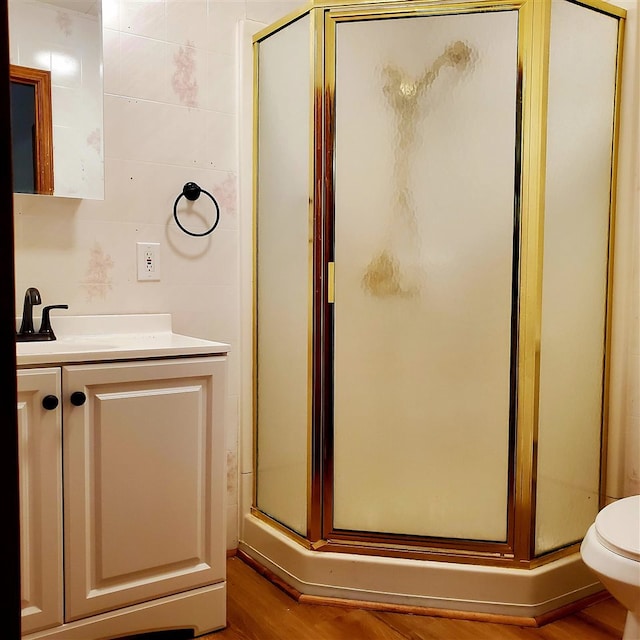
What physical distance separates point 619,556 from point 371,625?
2.42 feet

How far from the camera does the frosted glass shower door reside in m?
1.80

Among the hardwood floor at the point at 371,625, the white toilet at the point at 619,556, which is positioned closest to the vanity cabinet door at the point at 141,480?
the hardwood floor at the point at 371,625

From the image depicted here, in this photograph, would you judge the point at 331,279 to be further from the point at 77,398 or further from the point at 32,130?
the point at 32,130

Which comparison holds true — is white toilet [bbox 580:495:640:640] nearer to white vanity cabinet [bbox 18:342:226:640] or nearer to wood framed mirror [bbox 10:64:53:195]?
white vanity cabinet [bbox 18:342:226:640]

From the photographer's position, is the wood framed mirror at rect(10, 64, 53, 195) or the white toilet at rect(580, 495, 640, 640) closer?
the white toilet at rect(580, 495, 640, 640)

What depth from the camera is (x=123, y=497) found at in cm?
158

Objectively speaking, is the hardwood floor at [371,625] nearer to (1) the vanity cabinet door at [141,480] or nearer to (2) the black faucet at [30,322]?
(1) the vanity cabinet door at [141,480]

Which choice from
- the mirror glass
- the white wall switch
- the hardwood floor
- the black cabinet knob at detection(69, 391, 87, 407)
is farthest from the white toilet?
the mirror glass

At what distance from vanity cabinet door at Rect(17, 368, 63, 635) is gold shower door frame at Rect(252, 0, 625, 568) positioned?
76cm

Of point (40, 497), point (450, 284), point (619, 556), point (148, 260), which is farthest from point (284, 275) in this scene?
point (619, 556)

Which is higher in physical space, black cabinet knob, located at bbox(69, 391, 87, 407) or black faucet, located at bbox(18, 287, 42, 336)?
black faucet, located at bbox(18, 287, 42, 336)

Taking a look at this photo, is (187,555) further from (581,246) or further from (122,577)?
(581,246)

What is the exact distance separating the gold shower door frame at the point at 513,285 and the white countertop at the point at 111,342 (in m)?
0.41

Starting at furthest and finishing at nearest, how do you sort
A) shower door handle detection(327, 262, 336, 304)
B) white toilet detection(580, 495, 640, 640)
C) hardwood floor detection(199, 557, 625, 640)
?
shower door handle detection(327, 262, 336, 304)
hardwood floor detection(199, 557, 625, 640)
white toilet detection(580, 495, 640, 640)
